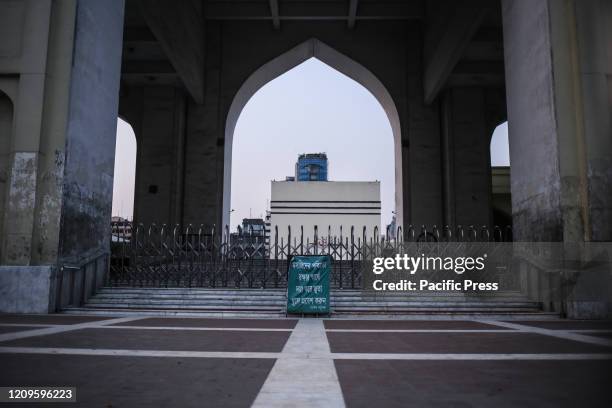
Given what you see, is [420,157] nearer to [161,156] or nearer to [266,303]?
[161,156]

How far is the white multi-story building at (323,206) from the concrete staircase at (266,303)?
100ft

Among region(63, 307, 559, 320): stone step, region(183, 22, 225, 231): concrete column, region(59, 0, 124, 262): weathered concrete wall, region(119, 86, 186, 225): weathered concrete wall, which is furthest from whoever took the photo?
region(183, 22, 225, 231): concrete column

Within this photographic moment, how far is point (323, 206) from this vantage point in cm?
4531

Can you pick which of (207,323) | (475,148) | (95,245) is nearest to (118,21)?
A: (95,245)

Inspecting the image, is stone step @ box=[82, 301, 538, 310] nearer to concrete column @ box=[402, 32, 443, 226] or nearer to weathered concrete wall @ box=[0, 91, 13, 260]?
weathered concrete wall @ box=[0, 91, 13, 260]

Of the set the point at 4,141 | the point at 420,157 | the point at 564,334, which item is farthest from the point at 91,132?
the point at 420,157

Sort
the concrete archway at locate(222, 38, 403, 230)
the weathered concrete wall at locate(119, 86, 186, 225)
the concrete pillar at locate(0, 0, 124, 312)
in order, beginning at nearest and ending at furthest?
the concrete pillar at locate(0, 0, 124, 312) < the weathered concrete wall at locate(119, 86, 186, 225) < the concrete archway at locate(222, 38, 403, 230)

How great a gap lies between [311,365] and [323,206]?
4049 centimetres

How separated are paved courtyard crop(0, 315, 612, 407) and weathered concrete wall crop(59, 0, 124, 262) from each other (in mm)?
4063

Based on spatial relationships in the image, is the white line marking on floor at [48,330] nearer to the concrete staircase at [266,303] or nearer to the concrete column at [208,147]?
the concrete staircase at [266,303]

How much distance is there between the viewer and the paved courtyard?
12.0ft

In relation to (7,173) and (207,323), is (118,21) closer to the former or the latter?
(7,173)

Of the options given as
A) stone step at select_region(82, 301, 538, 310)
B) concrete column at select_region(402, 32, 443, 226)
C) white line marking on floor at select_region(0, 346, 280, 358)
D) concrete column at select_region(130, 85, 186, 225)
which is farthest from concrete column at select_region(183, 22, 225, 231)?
white line marking on floor at select_region(0, 346, 280, 358)

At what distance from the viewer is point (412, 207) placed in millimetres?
23203
